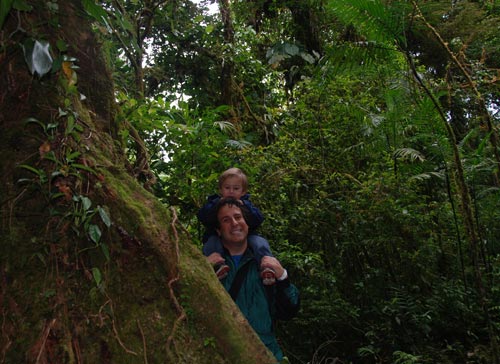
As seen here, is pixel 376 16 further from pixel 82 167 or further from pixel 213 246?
pixel 82 167

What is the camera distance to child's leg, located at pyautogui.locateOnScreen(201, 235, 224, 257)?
9.11 feet

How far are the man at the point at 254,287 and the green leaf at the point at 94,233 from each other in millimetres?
925

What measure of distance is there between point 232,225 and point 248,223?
6.1 inches

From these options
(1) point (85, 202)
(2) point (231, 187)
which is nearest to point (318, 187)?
(2) point (231, 187)

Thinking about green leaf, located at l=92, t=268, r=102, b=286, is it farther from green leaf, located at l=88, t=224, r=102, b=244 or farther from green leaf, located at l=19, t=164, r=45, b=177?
green leaf, located at l=19, t=164, r=45, b=177

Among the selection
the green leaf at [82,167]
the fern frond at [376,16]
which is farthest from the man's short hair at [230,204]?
the fern frond at [376,16]

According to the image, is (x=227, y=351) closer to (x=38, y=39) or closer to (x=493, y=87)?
(x=38, y=39)

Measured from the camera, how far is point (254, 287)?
2635 millimetres

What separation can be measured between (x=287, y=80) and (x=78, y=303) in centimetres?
783

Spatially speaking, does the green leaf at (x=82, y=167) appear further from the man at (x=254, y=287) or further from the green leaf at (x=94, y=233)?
the man at (x=254, y=287)

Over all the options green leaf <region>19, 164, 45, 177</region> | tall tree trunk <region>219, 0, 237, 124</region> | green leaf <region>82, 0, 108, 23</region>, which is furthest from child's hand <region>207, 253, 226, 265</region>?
tall tree trunk <region>219, 0, 237, 124</region>

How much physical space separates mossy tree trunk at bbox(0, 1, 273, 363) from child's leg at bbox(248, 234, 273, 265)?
653mm

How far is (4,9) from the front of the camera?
1904 mm

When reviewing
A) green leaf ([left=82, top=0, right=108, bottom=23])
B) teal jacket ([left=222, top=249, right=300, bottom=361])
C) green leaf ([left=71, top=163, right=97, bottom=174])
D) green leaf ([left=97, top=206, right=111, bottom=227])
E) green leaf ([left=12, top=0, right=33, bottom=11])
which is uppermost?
green leaf ([left=82, top=0, right=108, bottom=23])
